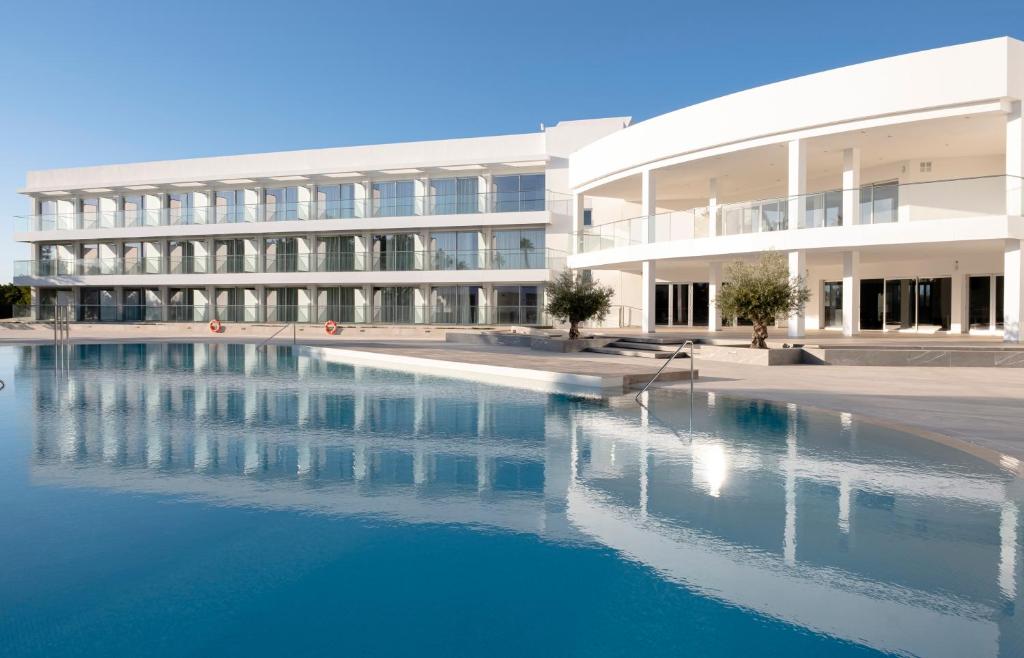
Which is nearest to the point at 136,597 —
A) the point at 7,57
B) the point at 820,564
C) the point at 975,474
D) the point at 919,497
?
the point at 820,564

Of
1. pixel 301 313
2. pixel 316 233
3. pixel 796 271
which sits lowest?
pixel 301 313

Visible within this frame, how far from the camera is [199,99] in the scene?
95.1ft

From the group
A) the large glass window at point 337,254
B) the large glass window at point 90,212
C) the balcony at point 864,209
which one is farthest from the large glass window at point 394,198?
the large glass window at point 90,212

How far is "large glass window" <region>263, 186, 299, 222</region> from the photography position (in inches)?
1468

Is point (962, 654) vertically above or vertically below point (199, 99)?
below

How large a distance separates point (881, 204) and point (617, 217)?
15.5m

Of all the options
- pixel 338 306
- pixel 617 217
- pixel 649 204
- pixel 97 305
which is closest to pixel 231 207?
pixel 338 306

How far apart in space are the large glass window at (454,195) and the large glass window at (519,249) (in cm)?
207

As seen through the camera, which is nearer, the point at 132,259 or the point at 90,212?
the point at 132,259

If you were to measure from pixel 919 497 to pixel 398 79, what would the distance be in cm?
3310

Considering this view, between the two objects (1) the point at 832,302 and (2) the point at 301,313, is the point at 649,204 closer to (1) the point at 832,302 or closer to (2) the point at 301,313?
(1) the point at 832,302

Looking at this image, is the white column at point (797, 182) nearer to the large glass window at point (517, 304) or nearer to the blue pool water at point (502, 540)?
the blue pool water at point (502, 540)

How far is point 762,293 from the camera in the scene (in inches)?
675

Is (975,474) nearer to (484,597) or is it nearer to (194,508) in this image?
(484,597)
